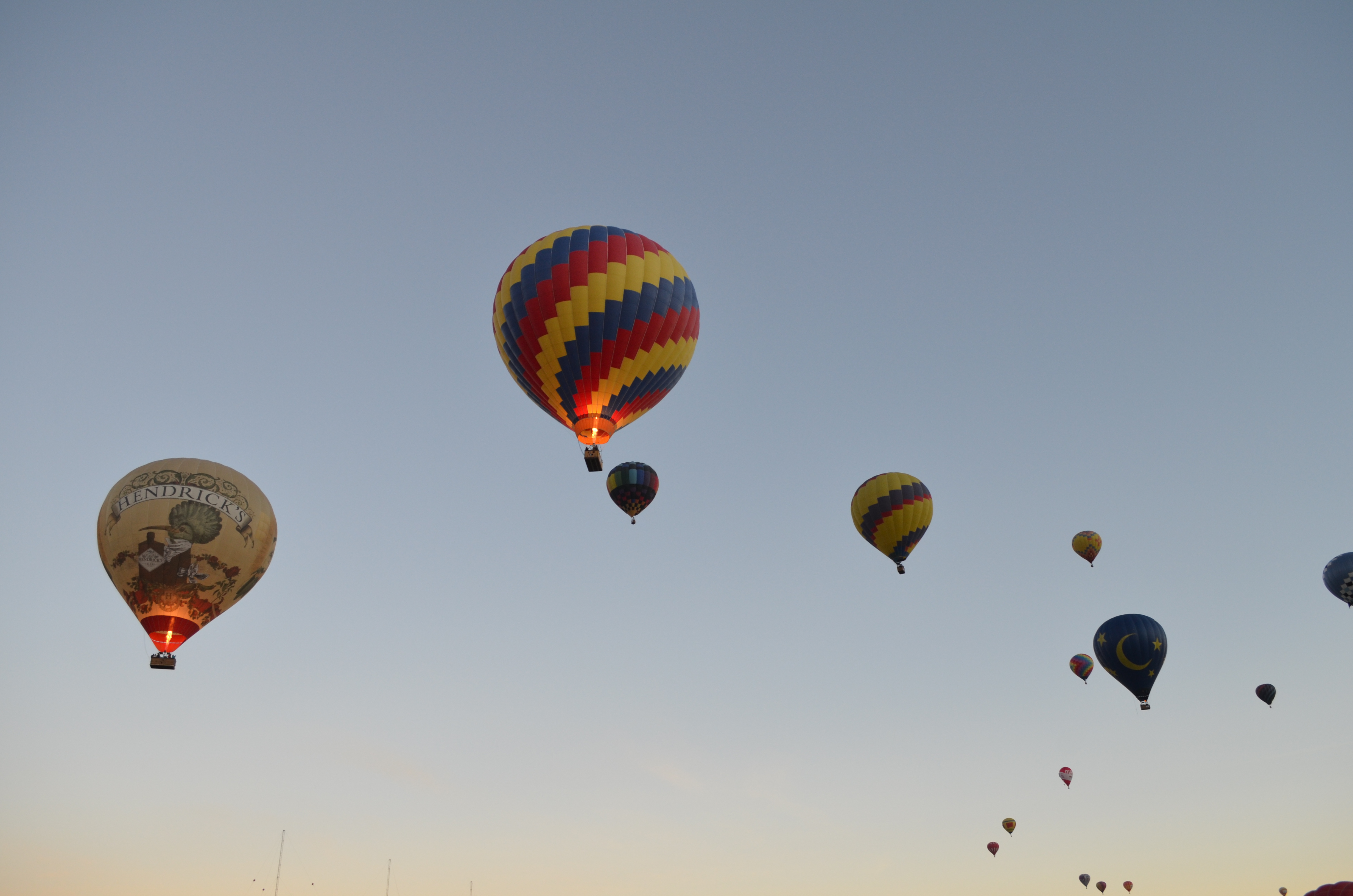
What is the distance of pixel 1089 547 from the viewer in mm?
44219

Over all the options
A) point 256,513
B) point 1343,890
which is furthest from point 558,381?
point 1343,890

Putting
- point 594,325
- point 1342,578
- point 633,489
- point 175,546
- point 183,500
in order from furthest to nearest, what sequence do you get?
point 1342,578 → point 633,489 → point 594,325 → point 183,500 → point 175,546

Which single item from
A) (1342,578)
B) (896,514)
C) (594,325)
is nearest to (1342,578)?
(1342,578)

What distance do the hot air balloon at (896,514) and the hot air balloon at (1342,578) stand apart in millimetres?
18755

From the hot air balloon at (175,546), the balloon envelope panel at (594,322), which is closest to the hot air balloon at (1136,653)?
the balloon envelope panel at (594,322)

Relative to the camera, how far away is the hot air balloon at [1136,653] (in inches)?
1404

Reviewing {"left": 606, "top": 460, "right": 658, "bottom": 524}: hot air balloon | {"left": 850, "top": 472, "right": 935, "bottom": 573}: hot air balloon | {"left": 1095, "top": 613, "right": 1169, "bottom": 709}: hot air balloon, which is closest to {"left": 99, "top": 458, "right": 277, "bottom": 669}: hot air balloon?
{"left": 606, "top": 460, "right": 658, "bottom": 524}: hot air balloon

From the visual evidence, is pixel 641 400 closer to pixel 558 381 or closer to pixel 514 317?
pixel 558 381

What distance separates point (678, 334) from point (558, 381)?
3647 mm

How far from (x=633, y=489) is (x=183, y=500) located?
52.0 ft

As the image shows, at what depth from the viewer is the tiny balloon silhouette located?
38125 mm

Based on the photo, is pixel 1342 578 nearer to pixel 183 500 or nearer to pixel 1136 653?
pixel 1136 653

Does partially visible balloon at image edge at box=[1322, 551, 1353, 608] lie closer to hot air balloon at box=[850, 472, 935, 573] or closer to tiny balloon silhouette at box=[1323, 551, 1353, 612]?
tiny balloon silhouette at box=[1323, 551, 1353, 612]

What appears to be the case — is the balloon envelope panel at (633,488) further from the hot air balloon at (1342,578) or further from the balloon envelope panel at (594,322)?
the hot air balloon at (1342,578)
